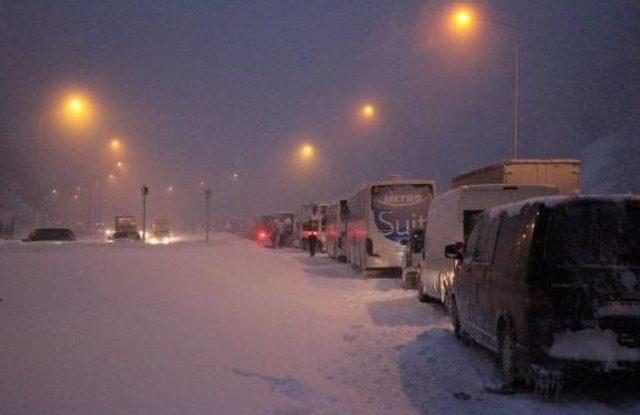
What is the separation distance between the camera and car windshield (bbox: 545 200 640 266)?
24.6ft

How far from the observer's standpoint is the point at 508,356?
26.8 feet

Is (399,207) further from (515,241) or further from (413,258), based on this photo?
(515,241)

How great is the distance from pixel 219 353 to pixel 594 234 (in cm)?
477

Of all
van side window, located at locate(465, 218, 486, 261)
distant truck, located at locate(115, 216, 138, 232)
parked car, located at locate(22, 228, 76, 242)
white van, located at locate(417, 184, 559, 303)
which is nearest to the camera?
van side window, located at locate(465, 218, 486, 261)

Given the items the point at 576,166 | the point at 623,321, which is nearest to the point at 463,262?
the point at 623,321

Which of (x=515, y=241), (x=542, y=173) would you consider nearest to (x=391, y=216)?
(x=542, y=173)

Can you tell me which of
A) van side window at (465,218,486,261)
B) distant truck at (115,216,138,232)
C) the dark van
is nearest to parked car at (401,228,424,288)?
van side window at (465,218,486,261)

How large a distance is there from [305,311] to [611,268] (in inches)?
310

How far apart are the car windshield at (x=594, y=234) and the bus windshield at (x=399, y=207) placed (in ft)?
55.3

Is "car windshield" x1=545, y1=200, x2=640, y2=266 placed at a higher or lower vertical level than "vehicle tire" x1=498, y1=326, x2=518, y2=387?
higher

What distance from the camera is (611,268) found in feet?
24.4

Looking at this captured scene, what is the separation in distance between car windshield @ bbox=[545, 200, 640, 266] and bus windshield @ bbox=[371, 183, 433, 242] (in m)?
16.9

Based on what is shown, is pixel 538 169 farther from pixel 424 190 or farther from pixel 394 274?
pixel 394 274

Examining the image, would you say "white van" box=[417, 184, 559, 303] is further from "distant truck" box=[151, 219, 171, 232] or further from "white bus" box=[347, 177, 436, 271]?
"distant truck" box=[151, 219, 171, 232]
